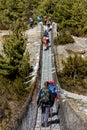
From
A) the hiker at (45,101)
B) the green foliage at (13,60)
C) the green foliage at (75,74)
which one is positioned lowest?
the green foliage at (75,74)

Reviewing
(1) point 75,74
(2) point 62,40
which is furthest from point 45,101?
(2) point 62,40

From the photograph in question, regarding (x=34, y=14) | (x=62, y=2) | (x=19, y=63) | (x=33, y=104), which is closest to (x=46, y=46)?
(x=19, y=63)

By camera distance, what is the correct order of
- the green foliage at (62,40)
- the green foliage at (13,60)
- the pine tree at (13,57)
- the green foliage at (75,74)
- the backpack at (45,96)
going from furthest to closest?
1. the green foliage at (62,40)
2. the pine tree at (13,57)
3. the green foliage at (13,60)
4. the green foliage at (75,74)
5. the backpack at (45,96)

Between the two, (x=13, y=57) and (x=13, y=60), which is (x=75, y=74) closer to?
(x=13, y=60)

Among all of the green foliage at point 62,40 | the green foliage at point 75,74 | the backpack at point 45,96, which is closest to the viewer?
the backpack at point 45,96

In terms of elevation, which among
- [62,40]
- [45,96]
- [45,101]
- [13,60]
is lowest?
[62,40]

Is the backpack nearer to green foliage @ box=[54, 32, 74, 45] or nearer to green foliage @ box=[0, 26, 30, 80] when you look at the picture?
green foliage @ box=[0, 26, 30, 80]

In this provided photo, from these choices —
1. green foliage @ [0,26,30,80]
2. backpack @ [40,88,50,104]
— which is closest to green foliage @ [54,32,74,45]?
green foliage @ [0,26,30,80]

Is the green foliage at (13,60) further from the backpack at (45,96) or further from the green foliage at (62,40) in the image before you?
the backpack at (45,96)

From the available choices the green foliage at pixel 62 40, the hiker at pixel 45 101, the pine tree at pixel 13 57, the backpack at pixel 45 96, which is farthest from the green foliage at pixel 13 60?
the backpack at pixel 45 96
